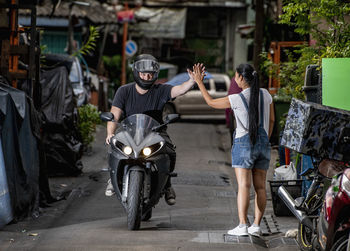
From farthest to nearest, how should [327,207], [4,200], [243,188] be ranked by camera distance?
[4,200]
[243,188]
[327,207]

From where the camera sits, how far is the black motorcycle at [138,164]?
861 centimetres

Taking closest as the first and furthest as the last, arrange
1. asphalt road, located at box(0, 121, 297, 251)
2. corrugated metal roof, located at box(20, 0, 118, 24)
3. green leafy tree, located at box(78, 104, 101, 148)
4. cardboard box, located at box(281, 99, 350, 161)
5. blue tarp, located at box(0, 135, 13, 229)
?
cardboard box, located at box(281, 99, 350, 161)
asphalt road, located at box(0, 121, 297, 251)
blue tarp, located at box(0, 135, 13, 229)
green leafy tree, located at box(78, 104, 101, 148)
corrugated metal roof, located at box(20, 0, 118, 24)

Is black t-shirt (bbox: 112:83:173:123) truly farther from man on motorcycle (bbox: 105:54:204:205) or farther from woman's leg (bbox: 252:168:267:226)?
woman's leg (bbox: 252:168:267:226)

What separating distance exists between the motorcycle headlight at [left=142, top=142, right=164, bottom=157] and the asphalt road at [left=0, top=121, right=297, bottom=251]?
2.79ft

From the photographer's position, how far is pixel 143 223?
31.1ft

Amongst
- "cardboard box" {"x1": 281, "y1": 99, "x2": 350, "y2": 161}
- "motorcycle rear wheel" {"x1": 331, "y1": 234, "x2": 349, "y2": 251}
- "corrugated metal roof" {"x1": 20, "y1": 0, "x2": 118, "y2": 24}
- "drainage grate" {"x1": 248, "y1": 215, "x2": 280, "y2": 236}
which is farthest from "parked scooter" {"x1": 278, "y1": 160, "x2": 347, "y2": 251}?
"corrugated metal roof" {"x1": 20, "y1": 0, "x2": 118, "y2": 24}

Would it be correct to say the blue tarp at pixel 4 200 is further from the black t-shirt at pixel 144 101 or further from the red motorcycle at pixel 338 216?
the red motorcycle at pixel 338 216

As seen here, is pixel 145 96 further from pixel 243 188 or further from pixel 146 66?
pixel 243 188

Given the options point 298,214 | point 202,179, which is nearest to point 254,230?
point 298,214

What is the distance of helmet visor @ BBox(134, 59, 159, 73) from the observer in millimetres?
9367

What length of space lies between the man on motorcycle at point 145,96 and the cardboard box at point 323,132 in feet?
8.12

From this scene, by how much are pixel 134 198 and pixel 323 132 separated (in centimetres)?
239

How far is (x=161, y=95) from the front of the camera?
948 cm

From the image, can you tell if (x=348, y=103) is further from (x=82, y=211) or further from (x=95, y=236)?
(x=82, y=211)
